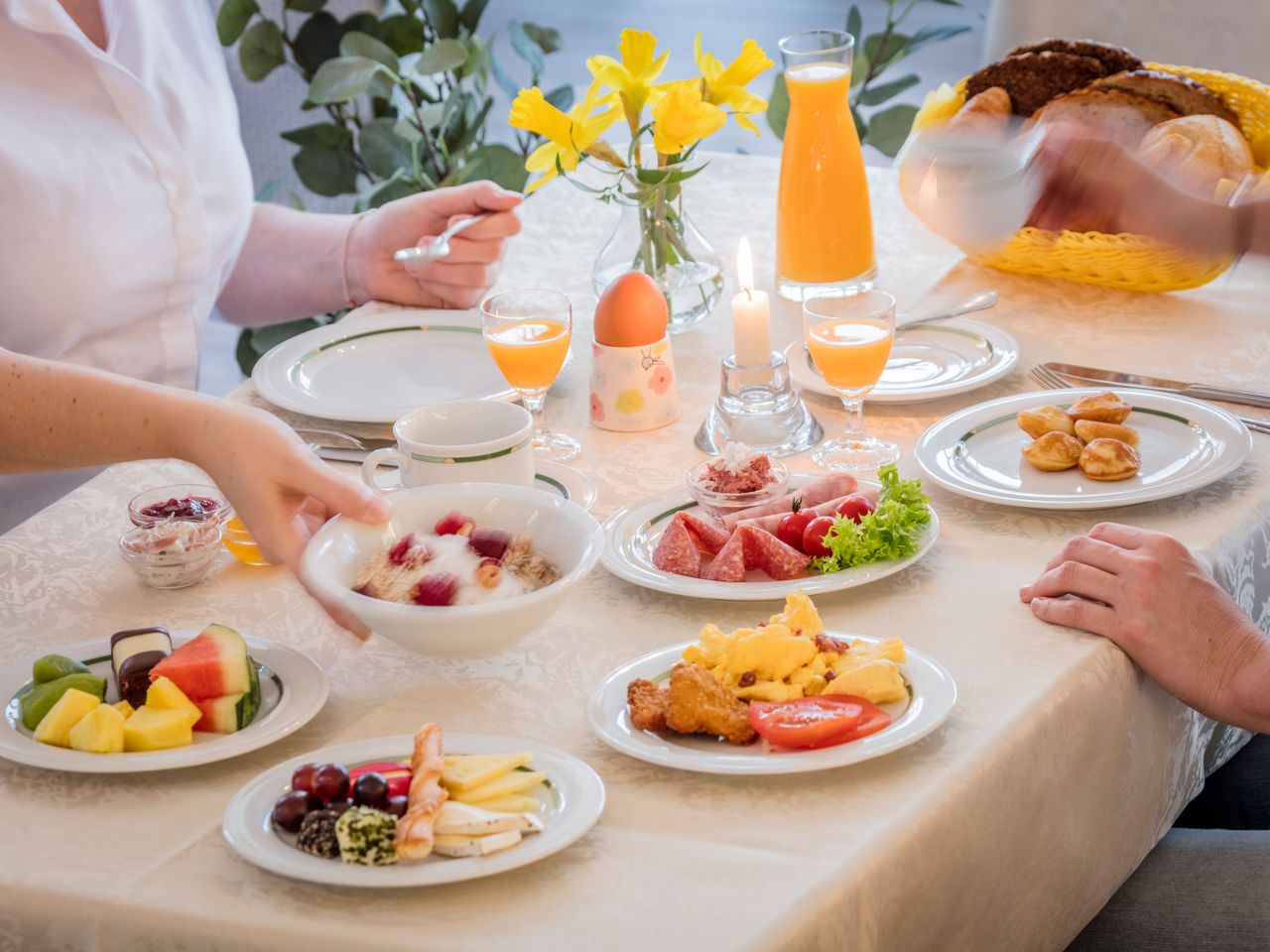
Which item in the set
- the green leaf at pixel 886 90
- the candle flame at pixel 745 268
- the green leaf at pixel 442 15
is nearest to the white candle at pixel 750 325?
the candle flame at pixel 745 268

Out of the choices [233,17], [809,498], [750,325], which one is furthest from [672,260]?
[233,17]

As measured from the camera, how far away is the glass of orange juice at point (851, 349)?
141 centimetres

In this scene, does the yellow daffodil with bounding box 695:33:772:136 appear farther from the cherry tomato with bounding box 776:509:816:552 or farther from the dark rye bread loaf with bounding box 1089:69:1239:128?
the cherry tomato with bounding box 776:509:816:552

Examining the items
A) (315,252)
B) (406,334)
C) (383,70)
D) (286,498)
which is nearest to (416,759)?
(286,498)

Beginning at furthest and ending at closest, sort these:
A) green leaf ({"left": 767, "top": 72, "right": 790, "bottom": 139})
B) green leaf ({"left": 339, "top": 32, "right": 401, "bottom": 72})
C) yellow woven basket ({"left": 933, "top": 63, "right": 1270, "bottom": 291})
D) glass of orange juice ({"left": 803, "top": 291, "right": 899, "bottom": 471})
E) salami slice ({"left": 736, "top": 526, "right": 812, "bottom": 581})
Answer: green leaf ({"left": 339, "top": 32, "right": 401, "bottom": 72}), green leaf ({"left": 767, "top": 72, "right": 790, "bottom": 139}), yellow woven basket ({"left": 933, "top": 63, "right": 1270, "bottom": 291}), glass of orange juice ({"left": 803, "top": 291, "right": 899, "bottom": 471}), salami slice ({"left": 736, "top": 526, "right": 812, "bottom": 581})

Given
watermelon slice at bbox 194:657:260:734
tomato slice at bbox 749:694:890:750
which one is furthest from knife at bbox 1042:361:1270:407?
watermelon slice at bbox 194:657:260:734

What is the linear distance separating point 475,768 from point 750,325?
685mm

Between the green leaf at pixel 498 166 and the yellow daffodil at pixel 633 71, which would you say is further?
the green leaf at pixel 498 166

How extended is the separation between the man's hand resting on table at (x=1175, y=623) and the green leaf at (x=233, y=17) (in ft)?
7.87

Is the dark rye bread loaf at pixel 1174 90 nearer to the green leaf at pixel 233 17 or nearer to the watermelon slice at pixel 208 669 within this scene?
the watermelon slice at pixel 208 669

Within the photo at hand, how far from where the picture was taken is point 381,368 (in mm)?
1700

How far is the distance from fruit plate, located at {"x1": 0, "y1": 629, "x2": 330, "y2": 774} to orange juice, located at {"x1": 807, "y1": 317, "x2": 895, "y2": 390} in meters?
0.63

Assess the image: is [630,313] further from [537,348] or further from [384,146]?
[384,146]

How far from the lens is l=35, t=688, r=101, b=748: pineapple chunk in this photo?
98 cm
